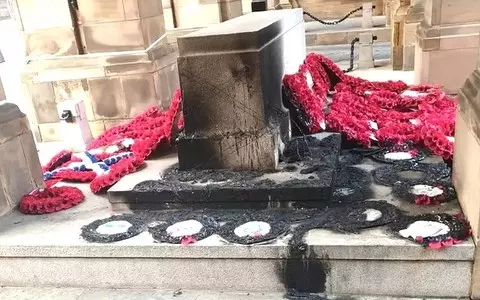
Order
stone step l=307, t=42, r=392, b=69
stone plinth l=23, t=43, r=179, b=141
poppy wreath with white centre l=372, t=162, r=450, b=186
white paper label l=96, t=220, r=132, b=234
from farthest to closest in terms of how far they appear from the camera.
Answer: stone step l=307, t=42, r=392, b=69 → stone plinth l=23, t=43, r=179, b=141 → poppy wreath with white centre l=372, t=162, r=450, b=186 → white paper label l=96, t=220, r=132, b=234

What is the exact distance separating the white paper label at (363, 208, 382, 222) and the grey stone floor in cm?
43

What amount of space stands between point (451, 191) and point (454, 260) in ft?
2.02

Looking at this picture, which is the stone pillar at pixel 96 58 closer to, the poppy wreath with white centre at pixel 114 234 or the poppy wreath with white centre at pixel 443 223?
the poppy wreath with white centre at pixel 114 234

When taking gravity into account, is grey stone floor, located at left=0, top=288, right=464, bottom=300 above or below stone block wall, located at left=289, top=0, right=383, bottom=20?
below

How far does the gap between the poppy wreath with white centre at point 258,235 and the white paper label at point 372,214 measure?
461mm

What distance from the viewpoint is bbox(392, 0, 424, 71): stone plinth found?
23.2 ft

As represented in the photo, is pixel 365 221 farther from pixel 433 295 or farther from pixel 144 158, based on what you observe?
pixel 144 158

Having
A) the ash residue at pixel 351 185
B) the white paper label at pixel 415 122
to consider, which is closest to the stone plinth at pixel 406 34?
the white paper label at pixel 415 122

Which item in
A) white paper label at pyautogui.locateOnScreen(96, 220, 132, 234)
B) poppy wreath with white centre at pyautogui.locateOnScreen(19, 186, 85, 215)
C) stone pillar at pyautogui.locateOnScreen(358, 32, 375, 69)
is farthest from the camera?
stone pillar at pyautogui.locateOnScreen(358, 32, 375, 69)

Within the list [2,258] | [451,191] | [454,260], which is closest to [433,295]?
[454,260]

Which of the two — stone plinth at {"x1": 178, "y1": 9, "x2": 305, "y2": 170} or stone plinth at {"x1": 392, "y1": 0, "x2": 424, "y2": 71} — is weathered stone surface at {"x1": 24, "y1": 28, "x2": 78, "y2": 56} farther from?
stone plinth at {"x1": 392, "y1": 0, "x2": 424, "y2": 71}

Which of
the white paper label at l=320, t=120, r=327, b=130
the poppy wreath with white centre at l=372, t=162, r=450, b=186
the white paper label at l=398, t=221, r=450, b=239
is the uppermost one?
the white paper label at l=320, t=120, r=327, b=130

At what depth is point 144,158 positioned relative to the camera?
3.93 meters

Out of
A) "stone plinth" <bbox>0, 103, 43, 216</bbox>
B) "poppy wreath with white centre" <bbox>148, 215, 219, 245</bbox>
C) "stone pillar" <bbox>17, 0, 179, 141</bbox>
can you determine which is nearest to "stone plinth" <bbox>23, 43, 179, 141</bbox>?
"stone pillar" <bbox>17, 0, 179, 141</bbox>
